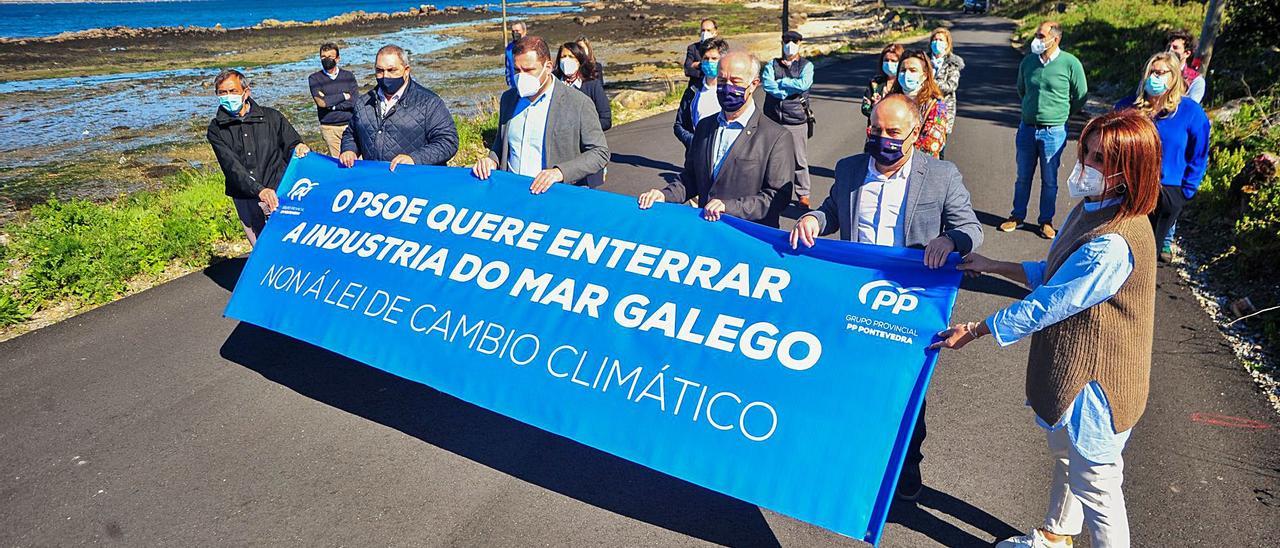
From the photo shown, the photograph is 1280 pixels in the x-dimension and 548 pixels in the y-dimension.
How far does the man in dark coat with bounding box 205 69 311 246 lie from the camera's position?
5773 millimetres

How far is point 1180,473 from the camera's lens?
3.96 m

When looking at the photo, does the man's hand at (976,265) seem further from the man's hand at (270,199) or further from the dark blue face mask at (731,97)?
the man's hand at (270,199)

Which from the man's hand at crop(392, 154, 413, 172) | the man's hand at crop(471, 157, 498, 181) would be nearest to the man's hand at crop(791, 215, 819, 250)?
→ the man's hand at crop(471, 157, 498, 181)

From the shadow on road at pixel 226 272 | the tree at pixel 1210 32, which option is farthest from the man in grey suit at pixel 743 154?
the tree at pixel 1210 32

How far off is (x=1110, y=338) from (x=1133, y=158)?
2.12 feet

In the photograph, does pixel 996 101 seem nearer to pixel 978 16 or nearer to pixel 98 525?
pixel 98 525

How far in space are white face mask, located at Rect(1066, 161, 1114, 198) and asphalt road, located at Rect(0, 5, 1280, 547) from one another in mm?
1751

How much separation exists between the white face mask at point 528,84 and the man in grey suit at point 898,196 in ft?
7.78

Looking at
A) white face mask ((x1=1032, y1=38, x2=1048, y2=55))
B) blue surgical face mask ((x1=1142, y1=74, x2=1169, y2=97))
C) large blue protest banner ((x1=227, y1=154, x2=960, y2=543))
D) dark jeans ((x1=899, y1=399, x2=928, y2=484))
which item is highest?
white face mask ((x1=1032, y1=38, x2=1048, y2=55))

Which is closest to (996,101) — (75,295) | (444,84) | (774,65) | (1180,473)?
(774,65)

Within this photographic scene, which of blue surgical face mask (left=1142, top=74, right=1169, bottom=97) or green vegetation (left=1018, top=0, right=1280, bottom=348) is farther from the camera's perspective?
green vegetation (left=1018, top=0, right=1280, bottom=348)

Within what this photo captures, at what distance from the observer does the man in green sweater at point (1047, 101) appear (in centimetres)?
712

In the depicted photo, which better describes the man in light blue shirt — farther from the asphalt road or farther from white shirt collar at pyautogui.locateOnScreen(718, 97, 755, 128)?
white shirt collar at pyautogui.locateOnScreen(718, 97, 755, 128)

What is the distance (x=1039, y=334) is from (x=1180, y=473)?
5.88ft
